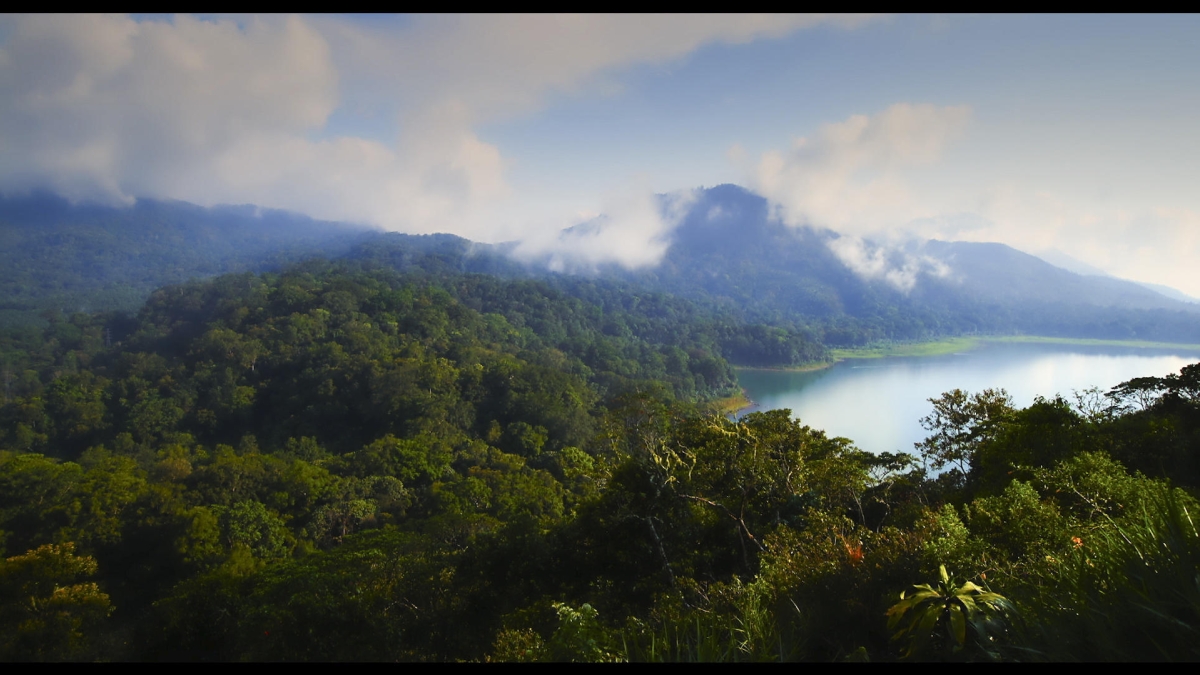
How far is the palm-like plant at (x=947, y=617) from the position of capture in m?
2.88

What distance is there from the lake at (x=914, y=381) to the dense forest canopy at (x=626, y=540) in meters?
21.0

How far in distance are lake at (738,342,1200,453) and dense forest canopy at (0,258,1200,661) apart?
2103cm

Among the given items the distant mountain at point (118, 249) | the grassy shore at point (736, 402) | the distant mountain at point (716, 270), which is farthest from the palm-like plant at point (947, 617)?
the distant mountain at point (118, 249)

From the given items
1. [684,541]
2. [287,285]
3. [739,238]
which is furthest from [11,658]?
[739,238]

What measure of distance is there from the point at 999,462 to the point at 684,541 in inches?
189

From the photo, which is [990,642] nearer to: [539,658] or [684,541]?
[539,658]

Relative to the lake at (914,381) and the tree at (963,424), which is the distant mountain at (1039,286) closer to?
the lake at (914,381)

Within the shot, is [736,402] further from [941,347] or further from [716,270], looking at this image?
[716,270]

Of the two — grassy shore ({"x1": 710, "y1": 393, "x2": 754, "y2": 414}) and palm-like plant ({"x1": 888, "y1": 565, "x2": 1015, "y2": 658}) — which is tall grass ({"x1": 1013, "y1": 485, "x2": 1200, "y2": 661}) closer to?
palm-like plant ({"x1": 888, "y1": 565, "x2": 1015, "y2": 658})

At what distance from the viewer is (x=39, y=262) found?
365 ft

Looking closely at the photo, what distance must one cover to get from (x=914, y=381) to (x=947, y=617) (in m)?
59.8

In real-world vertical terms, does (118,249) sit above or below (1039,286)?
below

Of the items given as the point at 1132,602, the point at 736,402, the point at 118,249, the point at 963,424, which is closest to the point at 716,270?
the point at 736,402

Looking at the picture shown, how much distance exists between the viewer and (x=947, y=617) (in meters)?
3.29
